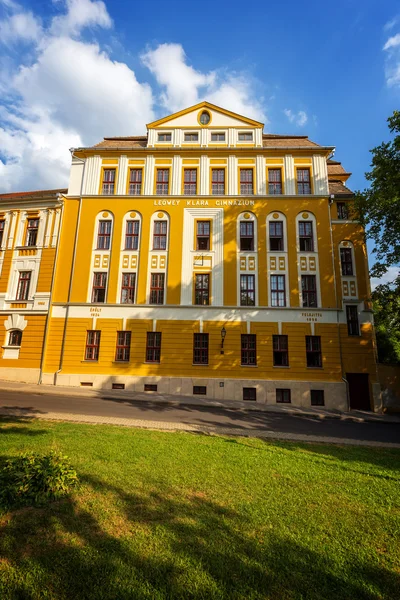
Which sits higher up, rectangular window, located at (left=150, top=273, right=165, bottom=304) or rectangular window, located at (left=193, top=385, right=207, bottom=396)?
rectangular window, located at (left=150, top=273, right=165, bottom=304)

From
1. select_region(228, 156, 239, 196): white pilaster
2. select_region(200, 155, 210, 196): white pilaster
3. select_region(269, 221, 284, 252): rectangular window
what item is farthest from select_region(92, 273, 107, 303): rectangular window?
select_region(269, 221, 284, 252): rectangular window

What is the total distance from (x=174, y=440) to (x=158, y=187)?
69.4ft

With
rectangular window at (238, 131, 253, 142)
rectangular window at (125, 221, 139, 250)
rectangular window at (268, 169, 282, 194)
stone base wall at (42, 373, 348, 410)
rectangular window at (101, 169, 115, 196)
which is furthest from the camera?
rectangular window at (238, 131, 253, 142)

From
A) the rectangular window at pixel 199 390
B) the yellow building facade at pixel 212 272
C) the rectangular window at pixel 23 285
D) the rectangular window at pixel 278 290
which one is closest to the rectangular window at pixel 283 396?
the yellow building facade at pixel 212 272

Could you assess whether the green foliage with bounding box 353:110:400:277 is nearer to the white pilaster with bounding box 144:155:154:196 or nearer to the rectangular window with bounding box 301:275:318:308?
the rectangular window with bounding box 301:275:318:308

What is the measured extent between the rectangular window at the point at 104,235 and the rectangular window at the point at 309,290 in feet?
52.6

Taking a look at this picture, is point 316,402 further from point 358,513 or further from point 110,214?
point 110,214

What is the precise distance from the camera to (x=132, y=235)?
24.6 m

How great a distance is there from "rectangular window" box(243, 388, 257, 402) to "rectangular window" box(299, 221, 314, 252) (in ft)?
37.9

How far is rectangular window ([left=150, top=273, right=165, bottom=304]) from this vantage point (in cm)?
2330

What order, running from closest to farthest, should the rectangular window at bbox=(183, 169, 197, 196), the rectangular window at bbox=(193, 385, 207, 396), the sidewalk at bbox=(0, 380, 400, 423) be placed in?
the sidewalk at bbox=(0, 380, 400, 423) → the rectangular window at bbox=(193, 385, 207, 396) → the rectangular window at bbox=(183, 169, 197, 196)

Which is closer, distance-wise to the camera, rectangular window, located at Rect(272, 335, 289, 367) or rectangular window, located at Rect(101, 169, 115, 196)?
rectangular window, located at Rect(272, 335, 289, 367)

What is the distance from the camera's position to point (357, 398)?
2145 cm

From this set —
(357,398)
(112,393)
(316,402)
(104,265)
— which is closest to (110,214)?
(104,265)
